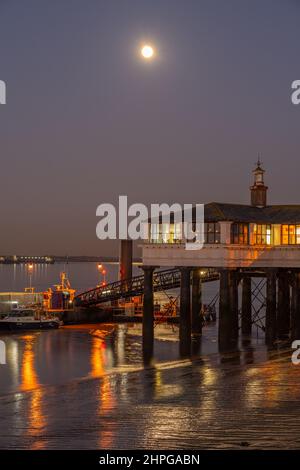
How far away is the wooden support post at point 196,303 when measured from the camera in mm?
55531

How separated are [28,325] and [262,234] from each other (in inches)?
998

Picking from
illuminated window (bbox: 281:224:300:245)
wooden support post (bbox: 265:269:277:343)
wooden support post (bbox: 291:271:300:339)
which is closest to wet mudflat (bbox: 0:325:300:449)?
wooden support post (bbox: 265:269:277:343)

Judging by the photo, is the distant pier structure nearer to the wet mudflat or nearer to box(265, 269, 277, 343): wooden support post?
box(265, 269, 277, 343): wooden support post

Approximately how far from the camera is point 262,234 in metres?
46.4

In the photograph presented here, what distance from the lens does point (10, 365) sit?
1676 inches

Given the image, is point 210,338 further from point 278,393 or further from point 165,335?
point 278,393

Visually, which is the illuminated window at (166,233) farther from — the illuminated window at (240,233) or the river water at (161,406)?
the river water at (161,406)

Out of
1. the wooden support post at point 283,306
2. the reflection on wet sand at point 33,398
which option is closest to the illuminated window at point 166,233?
the reflection on wet sand at point 33,398

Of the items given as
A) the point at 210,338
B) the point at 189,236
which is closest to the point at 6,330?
the point at 210,338

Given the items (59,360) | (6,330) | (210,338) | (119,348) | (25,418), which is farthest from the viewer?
(6,330)

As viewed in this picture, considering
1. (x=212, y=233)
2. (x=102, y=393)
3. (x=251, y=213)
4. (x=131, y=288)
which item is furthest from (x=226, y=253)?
(x=131, y=288)

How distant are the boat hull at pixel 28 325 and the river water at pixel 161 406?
67.8 feet

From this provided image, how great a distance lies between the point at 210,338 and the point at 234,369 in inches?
947

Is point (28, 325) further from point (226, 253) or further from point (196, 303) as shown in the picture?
point (226, 253)
